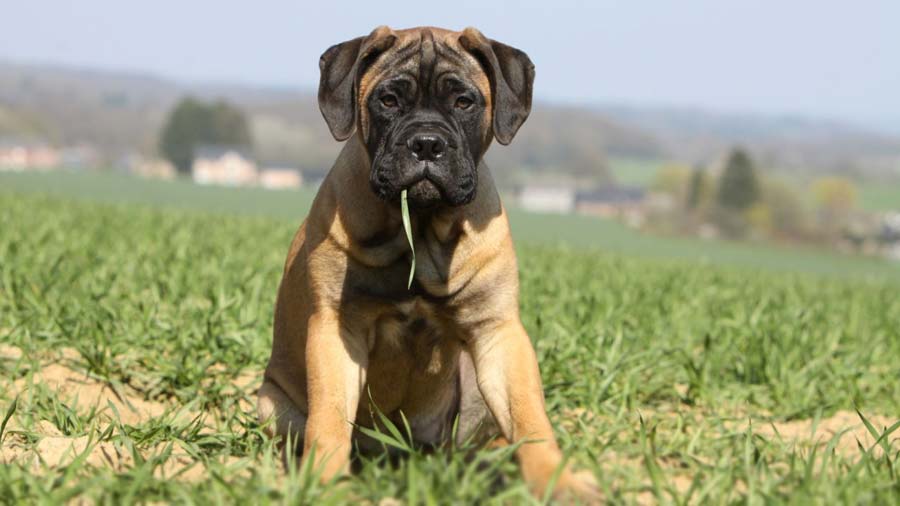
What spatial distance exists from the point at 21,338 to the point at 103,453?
7.64 feet

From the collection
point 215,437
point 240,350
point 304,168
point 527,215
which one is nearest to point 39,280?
point 240,350

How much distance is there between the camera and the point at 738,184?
306 feet

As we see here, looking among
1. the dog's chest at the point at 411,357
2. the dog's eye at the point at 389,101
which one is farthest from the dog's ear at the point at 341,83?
the dog's chest at the point at 411,357

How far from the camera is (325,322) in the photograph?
13.5ft

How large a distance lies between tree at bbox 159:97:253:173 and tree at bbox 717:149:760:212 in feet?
180

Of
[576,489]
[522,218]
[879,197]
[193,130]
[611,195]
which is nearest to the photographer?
[576,489]

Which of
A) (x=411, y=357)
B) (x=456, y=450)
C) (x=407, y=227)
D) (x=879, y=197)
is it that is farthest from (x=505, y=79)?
(x=879, y=197)

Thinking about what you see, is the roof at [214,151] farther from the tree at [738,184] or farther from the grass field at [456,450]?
the grass field at [456,450]

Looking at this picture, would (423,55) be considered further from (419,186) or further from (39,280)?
(39,280)

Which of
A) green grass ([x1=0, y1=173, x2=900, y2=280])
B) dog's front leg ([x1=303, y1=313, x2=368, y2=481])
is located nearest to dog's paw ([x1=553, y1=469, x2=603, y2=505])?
dog's front leg ([x1=303, y1=313, x2=368, y2=481])

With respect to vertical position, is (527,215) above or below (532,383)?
below

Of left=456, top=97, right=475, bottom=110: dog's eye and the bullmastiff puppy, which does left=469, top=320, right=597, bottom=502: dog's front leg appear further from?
left=456, top=97, right=475, bottom=110: dog's eye

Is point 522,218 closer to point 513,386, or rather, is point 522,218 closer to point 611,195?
point 513,386

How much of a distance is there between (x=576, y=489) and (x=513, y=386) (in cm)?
77
